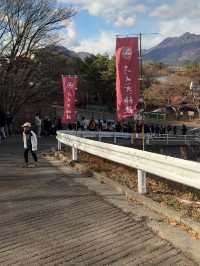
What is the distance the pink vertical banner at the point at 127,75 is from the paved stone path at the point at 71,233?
15.7 ft

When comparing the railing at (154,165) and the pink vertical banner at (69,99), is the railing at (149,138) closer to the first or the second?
the pink vertical banner at (69,99)

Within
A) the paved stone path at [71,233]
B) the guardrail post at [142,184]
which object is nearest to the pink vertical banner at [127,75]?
the paved stone path at [71,233]

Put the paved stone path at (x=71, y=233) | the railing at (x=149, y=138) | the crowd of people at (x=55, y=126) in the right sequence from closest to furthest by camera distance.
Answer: the paved stone path at (x=71, y=233)
the railing at (x=149, y=138)
the crowd of people at (x=55, y=126)

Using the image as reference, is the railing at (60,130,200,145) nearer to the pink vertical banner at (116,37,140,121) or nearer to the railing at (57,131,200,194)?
the pink vertical banner at (116,37,140,121)

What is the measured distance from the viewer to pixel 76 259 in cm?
529

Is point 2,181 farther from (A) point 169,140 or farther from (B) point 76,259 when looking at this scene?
(A) point 169,140

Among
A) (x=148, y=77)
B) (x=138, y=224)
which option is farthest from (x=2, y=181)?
(x=148, y=77)

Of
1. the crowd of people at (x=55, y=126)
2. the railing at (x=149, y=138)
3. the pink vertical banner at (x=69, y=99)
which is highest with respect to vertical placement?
the pink vertical banner at (x=69, y=99)

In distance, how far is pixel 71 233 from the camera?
6.36 metres

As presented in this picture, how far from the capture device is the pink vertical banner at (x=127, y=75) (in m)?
13.5

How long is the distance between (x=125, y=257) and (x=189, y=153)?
24493mm

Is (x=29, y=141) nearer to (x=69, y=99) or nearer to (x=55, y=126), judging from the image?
(x=69, y=99)

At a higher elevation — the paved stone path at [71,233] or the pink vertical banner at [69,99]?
the pink vertical banner at [69,99]

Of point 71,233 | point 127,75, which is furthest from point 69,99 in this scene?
point 71,233
